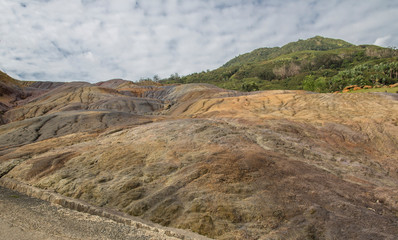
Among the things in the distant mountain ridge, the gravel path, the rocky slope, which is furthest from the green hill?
the gravel path

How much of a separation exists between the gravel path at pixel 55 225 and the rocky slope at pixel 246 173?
0.60m

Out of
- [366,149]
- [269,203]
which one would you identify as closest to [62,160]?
[269,203]

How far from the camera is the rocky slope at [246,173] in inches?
181

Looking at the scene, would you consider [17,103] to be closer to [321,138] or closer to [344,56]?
[321,138]

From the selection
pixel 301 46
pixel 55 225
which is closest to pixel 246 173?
pixel 55 225

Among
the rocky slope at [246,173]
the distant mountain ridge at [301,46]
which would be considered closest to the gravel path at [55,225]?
the rocky slope at [246,173]

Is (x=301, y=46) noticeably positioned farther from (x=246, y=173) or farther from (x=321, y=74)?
(x=246, y=173)

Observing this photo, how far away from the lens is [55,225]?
447cm

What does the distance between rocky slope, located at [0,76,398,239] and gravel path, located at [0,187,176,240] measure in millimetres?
596

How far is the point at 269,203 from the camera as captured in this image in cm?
493

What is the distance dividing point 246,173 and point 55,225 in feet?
14.0

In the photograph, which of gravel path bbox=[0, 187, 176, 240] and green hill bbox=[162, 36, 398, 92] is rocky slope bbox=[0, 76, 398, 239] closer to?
gravel path bbox=[0, 187, 176, 240]

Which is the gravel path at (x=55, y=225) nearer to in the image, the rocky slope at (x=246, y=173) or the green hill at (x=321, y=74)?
the rocky slope at (x=246, y=173)

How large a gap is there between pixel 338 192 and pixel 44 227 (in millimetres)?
6229
